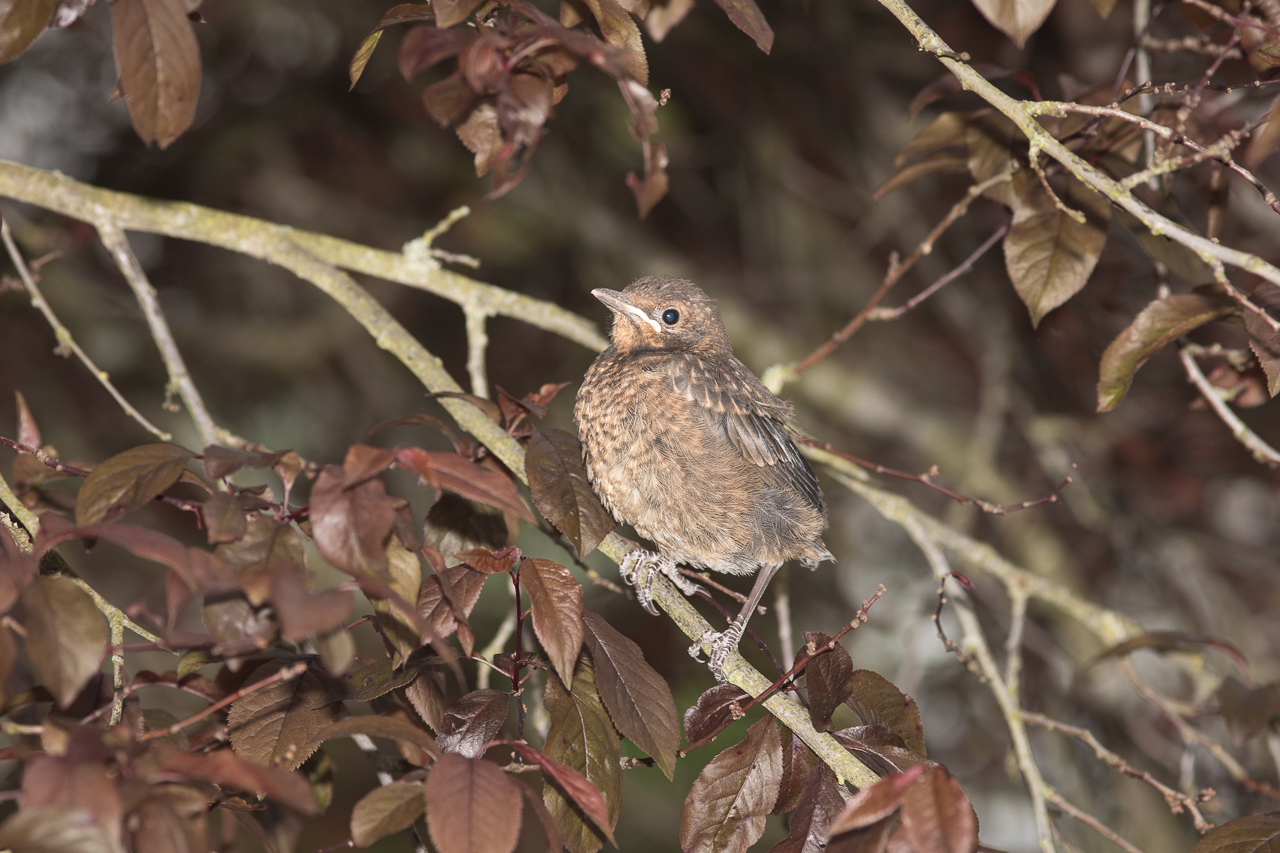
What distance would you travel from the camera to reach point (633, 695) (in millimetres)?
1906

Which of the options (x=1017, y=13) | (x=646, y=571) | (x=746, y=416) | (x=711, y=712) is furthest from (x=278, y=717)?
(x=1017, y=13)

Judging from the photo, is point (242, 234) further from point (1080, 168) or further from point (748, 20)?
point (1080, 168)

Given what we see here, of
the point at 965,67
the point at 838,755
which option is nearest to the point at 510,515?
the point at 838,755

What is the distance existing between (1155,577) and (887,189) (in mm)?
3554

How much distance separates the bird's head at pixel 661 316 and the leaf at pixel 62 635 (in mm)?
2043

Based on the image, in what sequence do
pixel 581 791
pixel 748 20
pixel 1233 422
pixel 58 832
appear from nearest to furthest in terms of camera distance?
pixel 58 832 → pixel 581 791 → pixel 748 20 → pixel 1233 422

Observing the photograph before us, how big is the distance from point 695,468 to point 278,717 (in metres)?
1.37

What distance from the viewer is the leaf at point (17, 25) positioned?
1.66 meters

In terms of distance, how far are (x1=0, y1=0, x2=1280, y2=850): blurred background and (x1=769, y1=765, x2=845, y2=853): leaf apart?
2.96 meters

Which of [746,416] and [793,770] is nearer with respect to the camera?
[793,770]

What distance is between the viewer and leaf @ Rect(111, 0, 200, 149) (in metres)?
1.64

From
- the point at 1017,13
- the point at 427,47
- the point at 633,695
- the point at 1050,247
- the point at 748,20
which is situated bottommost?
the point at 633,695

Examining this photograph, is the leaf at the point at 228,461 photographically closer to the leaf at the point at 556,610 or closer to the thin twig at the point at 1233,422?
the leaf at the point at 556,610

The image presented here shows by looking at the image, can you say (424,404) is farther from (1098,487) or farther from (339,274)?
(1098,487)
